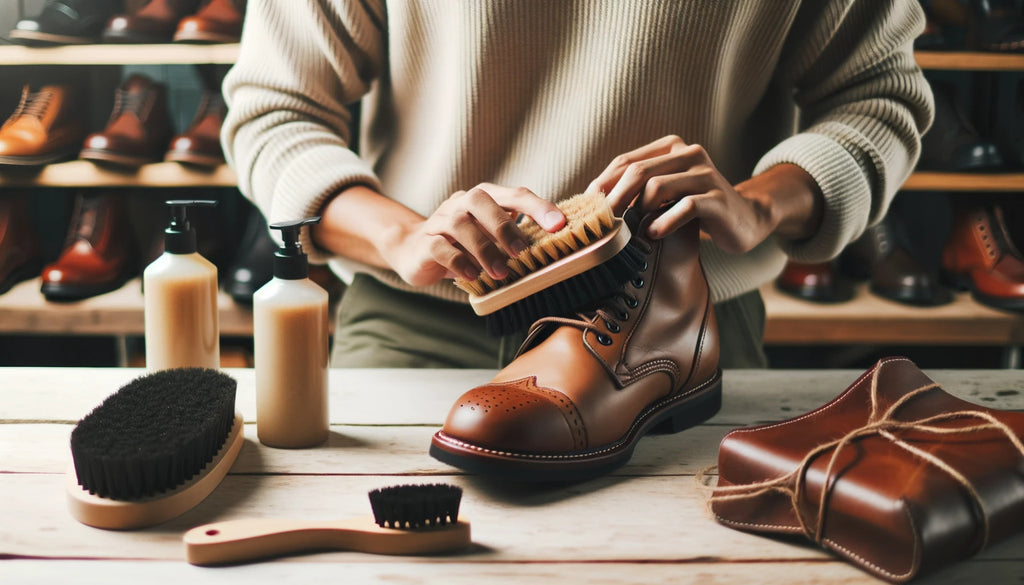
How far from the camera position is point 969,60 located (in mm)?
1679

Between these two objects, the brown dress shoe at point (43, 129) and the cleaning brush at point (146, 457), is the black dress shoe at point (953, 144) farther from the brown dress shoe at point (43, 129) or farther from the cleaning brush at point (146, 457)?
the brown dress shoe at point (43, 129)

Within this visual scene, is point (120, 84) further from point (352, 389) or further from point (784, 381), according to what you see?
point (784, 381)

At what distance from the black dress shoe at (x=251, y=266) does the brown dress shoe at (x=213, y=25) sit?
35cm

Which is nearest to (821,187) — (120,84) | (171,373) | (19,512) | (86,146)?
(171,373)

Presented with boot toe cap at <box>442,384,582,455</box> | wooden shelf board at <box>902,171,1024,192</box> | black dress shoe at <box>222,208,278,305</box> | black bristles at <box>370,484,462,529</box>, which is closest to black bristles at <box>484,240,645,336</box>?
boot toe cap at <box>442,384,582,455</box>

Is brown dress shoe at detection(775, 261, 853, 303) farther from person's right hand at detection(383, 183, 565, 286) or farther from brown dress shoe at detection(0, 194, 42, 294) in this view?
brown dress shoe at detection(0, 194, 42, 294)

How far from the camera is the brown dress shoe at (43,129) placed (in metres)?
1.70

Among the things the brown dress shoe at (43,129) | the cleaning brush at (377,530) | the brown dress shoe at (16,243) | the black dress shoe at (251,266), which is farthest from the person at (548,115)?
the brown dress shoe at (16,243)

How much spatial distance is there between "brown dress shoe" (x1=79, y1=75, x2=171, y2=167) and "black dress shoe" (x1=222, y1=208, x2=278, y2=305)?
271 mm

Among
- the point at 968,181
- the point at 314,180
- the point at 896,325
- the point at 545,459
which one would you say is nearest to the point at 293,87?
the point at 314,180

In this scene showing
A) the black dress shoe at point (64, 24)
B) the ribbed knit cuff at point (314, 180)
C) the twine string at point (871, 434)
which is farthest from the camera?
the black dress shoe at point (64, 24)

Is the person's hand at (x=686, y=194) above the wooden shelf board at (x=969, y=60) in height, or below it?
below

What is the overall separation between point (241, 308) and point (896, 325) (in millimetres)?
1286

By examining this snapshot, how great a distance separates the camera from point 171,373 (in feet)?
2.35
